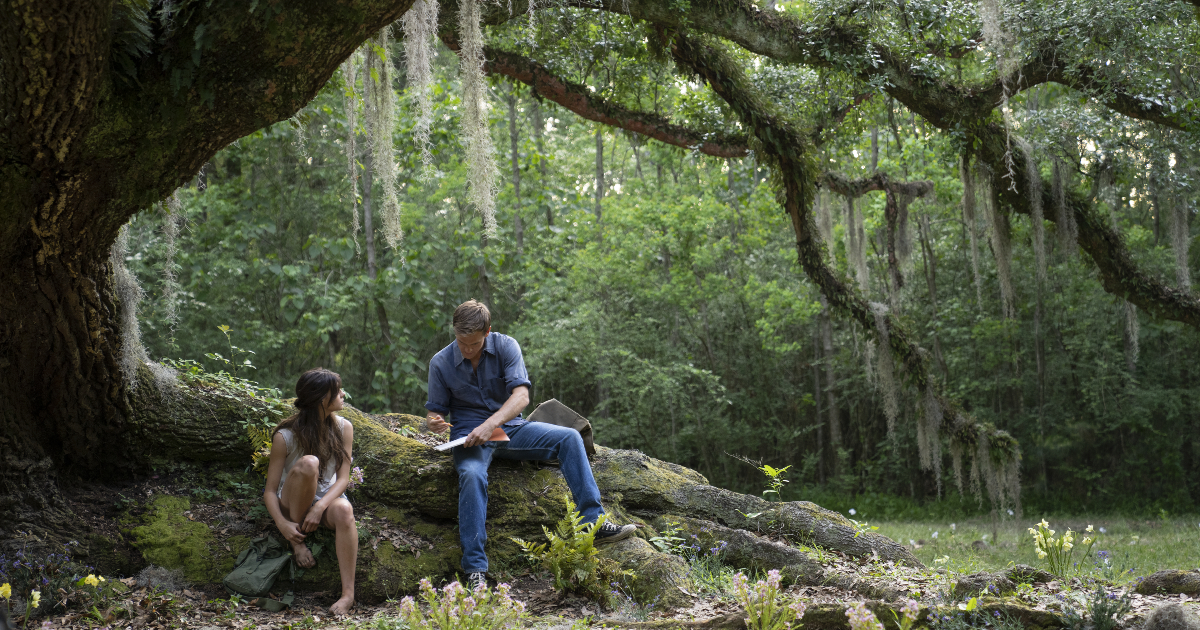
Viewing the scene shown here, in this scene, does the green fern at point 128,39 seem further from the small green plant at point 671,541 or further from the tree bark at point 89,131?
the small green plant at point 671,541

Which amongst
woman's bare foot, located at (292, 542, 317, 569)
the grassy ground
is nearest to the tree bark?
woman's bare foot, located at (292, 542, 317, 569)

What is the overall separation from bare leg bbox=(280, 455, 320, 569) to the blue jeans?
2.31ft

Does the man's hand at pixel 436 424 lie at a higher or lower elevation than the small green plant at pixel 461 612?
higher

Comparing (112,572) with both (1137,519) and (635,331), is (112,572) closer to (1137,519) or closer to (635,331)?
(635,331)

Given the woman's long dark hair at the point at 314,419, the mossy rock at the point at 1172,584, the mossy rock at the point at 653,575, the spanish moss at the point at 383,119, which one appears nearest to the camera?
the mossy rock at the point at 1172,584

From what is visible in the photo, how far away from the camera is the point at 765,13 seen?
5941mm

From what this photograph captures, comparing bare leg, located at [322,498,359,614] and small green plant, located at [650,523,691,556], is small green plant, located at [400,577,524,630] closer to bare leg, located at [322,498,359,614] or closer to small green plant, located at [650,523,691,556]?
bare leg, located at [322,498,359,614]

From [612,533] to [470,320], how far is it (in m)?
1.33

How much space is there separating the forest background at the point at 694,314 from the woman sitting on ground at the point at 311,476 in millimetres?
7966

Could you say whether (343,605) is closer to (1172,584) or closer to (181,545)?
(181,545)

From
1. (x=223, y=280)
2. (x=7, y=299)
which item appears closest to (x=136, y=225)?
(x=223, y=280)

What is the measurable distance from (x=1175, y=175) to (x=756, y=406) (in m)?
8.45

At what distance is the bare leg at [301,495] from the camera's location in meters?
3.75

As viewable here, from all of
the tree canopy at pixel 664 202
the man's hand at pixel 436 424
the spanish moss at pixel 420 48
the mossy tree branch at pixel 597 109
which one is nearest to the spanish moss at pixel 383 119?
the tree canopy at pixel 664 202
